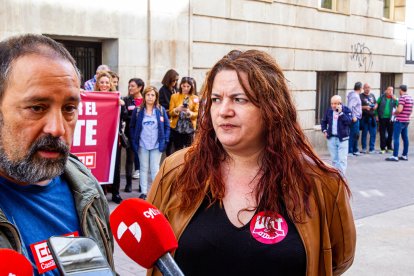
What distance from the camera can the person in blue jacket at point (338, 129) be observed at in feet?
34.3

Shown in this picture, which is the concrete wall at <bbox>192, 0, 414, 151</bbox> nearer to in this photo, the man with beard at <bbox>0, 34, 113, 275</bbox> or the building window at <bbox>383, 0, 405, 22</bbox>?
the building window at <bbox>383, 0, 405, 22</bbox>

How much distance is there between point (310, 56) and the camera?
596 inches

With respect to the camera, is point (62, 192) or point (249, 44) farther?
point (249, 44)

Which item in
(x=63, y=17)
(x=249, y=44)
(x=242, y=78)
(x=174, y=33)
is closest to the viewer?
(x=242, y=78)

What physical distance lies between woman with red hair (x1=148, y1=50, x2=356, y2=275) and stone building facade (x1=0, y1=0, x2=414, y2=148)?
22.8ft

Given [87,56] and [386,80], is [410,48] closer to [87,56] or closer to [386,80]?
[386,80]

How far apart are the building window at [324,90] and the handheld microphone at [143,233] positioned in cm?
1446

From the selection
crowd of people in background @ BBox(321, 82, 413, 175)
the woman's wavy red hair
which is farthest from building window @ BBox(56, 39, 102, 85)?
the woman's wavy red hair

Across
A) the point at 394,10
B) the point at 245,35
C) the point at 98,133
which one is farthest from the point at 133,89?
the point at 394,10

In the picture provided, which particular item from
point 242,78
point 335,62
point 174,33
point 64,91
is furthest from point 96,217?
point 335,62

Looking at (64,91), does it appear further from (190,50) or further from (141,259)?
(190,50)

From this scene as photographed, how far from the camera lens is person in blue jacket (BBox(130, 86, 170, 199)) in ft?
27.7

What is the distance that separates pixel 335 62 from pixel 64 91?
15009 mm

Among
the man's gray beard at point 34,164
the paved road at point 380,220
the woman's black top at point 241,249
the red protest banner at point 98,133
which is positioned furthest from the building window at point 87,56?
the man's gray beard at point 34,164
